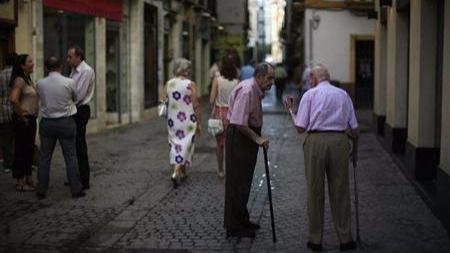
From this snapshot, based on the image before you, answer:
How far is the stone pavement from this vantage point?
24.5 ft

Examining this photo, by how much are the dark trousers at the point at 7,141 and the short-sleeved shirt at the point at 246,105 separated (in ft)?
14.2

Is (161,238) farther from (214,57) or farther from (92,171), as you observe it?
(214,57)

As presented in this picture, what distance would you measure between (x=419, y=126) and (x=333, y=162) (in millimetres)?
3533

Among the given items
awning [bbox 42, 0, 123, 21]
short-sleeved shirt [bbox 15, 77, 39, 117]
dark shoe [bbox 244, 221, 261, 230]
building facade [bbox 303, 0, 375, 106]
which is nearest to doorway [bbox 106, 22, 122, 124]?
awning [bbox 42, 0, 123, 21]

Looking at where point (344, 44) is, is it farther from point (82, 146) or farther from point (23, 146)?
point (23, 146)

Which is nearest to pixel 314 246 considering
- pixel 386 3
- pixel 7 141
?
pixel 7 141

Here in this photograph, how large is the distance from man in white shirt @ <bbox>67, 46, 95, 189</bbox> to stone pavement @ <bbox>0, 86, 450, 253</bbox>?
1.22 ft

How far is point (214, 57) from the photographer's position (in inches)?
1775

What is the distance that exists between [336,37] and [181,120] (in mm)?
17908

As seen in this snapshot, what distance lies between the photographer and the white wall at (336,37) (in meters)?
27.9

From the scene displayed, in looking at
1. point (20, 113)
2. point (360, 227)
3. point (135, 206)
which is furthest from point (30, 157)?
point (360, 227)

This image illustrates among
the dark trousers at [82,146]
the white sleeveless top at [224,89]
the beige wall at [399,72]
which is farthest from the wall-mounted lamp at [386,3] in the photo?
the dark trousers at [82,146]

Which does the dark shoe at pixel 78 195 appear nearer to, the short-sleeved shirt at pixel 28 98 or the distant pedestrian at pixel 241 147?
the short-sleeved shirt at pixel 28 98

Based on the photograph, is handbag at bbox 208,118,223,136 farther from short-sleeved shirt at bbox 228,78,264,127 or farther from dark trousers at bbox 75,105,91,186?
short-sleeved shirt at bbox 228,78,264,127
